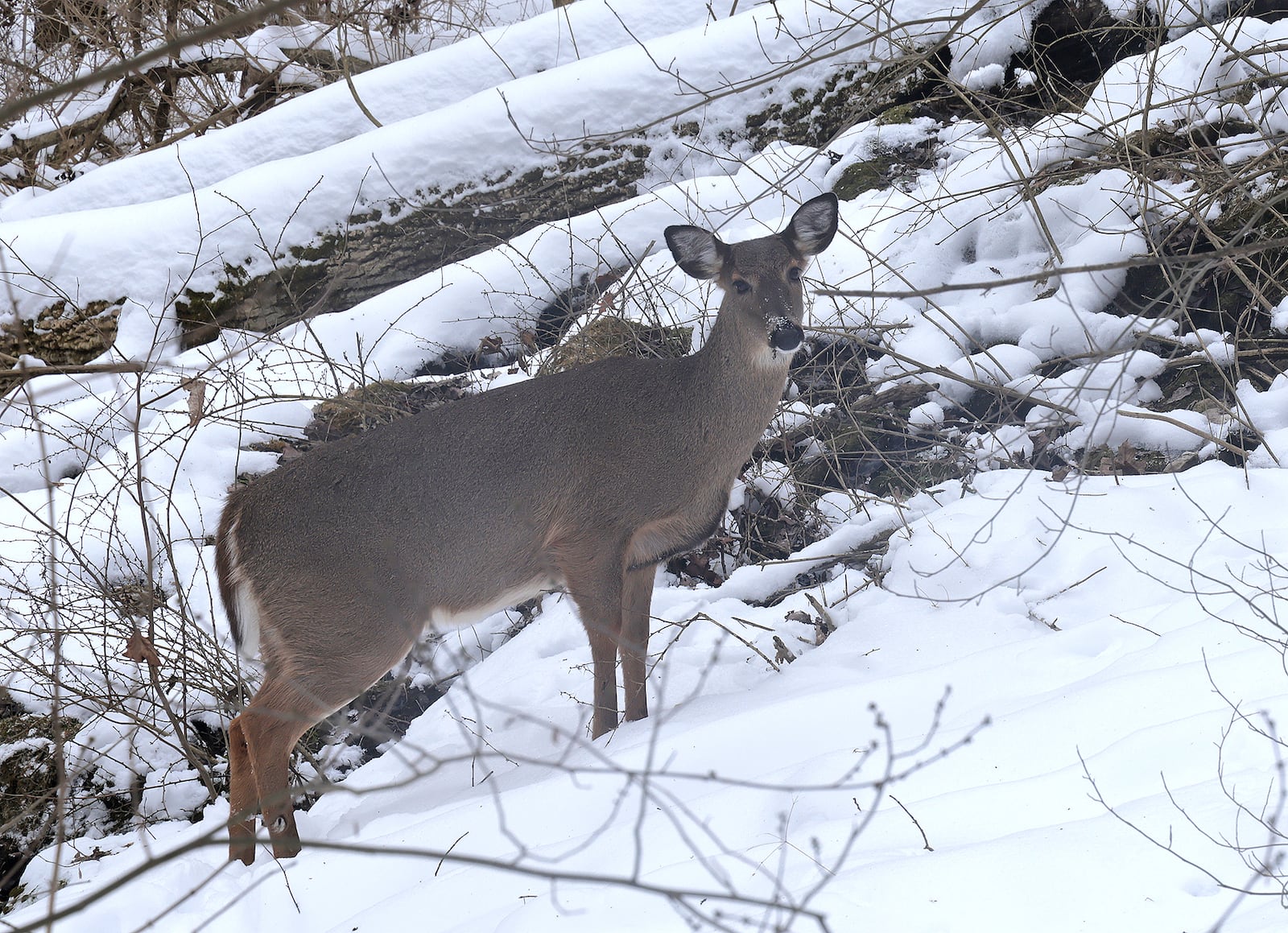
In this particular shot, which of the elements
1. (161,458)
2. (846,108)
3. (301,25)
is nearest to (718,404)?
(161,458)

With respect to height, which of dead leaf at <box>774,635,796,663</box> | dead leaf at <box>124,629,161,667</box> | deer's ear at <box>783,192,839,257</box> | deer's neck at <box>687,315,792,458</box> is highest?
A: deer's ear at <box>783,192,839,257</box>

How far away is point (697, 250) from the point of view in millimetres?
4543

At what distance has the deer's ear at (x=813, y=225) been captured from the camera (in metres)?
4.49

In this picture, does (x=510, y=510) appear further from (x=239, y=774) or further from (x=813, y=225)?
(x=813, y=225)

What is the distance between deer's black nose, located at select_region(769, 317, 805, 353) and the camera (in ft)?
13.8

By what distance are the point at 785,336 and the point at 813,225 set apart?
61cm

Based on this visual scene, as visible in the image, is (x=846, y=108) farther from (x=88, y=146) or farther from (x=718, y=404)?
(x=88, y=146)

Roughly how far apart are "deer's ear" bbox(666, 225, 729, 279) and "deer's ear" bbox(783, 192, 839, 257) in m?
0.28

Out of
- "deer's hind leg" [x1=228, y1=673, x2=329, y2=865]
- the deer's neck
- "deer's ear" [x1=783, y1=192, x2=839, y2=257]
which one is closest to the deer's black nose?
the deer's neck

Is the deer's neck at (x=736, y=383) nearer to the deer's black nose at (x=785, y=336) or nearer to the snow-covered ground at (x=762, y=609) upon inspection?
the deer's black nose at (x=785, y=336)

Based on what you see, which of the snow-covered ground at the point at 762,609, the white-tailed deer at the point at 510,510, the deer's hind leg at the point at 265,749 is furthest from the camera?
the white-tailed deer at the point at 510,510

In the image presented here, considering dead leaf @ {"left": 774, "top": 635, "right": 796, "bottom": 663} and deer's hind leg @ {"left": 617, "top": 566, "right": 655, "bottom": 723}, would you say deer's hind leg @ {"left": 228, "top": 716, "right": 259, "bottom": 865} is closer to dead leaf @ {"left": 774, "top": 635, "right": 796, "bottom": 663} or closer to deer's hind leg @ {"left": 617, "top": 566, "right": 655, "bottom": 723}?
deer's hind leg @ {"left": 617, "top": 566, "right": 655, "bottom": 723}

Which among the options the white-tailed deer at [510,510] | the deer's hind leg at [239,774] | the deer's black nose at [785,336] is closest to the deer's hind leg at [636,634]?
the white-tailed deer at [510,510]

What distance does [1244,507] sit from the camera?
4254 millimetres
